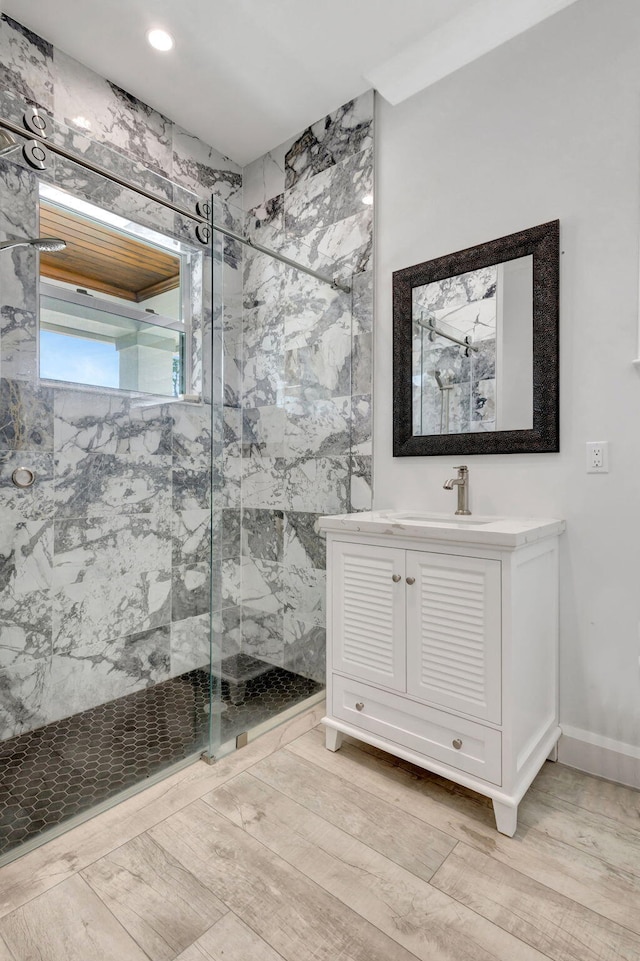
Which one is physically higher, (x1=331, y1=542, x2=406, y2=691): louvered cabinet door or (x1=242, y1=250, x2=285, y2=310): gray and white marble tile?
(x1=242, y1=250, x2=285, y2=310): gray and white marble tile

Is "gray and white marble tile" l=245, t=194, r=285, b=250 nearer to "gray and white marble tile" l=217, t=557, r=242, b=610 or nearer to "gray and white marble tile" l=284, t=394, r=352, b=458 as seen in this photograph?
"gray and white marble tile" l=284, t=394, r=352, b=458

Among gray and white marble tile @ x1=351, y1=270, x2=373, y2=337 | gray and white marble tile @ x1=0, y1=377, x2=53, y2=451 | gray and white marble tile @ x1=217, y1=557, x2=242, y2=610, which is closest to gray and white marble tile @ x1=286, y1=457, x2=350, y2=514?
gray and white marble tile @ x1=217, y1=557, x2=242, y2=610

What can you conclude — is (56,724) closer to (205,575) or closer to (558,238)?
(205,575)

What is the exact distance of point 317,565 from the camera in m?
2.14

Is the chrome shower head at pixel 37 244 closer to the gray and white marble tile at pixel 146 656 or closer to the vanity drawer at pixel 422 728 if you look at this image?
the gray and white marble tile at pixel 146 656

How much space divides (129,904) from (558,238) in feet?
7.58

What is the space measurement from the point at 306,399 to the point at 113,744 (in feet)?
5.03

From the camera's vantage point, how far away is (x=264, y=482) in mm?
2006

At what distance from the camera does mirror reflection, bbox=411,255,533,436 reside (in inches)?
71.1

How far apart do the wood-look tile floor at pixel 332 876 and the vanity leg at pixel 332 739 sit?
15 cm

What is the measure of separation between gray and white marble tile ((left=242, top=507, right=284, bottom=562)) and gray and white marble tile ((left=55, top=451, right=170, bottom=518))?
61cm

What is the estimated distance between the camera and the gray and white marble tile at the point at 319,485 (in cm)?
210

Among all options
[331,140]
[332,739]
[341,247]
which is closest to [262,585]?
[332,739]

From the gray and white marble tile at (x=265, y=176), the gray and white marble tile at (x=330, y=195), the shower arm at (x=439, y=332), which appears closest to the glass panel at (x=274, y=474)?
the shower arm at (x=439, y=332)
